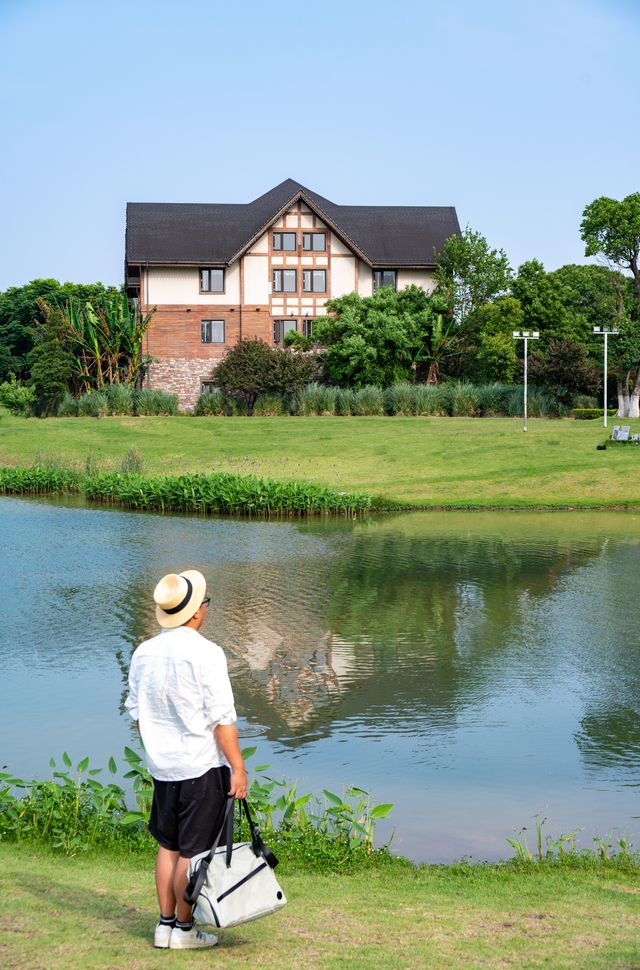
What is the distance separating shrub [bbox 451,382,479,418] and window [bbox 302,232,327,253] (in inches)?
492

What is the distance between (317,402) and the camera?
186 ft

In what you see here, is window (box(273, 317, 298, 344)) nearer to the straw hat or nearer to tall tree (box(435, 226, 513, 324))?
tall tree (box(435, 226, 513, 324))

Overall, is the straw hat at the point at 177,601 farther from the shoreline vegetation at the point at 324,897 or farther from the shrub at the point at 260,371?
the shrub at the point at 260,371

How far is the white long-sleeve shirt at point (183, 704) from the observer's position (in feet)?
20.0

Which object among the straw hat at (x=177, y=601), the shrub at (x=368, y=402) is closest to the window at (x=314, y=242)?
the shrub at (x=368, y=402)

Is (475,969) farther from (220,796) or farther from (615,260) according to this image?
(615,260)

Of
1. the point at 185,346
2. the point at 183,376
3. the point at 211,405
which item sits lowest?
the point at 211,405

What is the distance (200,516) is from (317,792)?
22.4 metres

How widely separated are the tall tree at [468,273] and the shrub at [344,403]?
9811mm

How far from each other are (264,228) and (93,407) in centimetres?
1407

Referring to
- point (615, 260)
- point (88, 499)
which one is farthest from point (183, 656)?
point (615, 260)

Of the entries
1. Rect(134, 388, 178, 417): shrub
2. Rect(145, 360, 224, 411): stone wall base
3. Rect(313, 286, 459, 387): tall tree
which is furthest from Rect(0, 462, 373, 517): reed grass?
Rect(145, 360, 224, 411): stone wall base

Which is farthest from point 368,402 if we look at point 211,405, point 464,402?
point 211,405

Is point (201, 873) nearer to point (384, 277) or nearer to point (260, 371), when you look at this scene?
point (260, 371)
